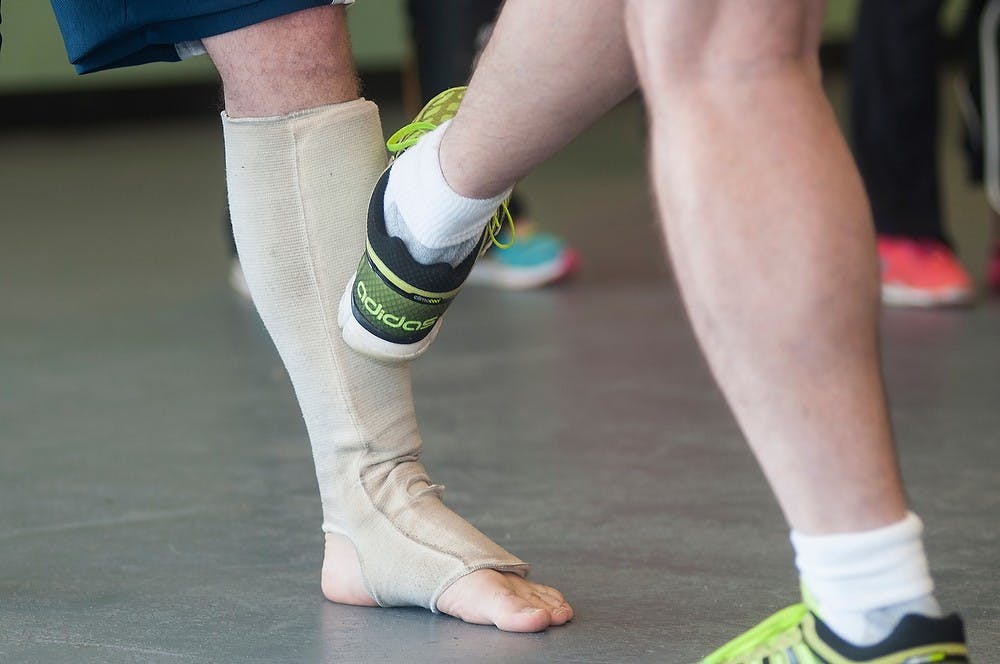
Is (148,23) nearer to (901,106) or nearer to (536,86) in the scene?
(536,86)

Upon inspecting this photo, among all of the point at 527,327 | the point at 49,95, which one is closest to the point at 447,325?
the point at 527,327

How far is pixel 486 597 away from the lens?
1.06 metres

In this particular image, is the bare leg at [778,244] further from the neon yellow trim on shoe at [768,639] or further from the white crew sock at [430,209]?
the white crew sock at [430,209]

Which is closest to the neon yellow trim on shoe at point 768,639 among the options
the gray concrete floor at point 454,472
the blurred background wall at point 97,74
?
the gray concrete floor at point 454,472

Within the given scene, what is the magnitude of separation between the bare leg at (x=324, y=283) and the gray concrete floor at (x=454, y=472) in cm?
5

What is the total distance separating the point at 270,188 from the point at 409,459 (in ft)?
0.80

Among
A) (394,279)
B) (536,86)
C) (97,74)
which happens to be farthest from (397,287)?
(97,74)

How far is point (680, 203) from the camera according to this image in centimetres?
77

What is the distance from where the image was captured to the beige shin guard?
43.4 inches

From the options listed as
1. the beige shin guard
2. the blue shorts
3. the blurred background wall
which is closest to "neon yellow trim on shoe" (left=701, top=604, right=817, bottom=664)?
the beige shin guard

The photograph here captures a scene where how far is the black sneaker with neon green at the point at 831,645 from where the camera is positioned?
2.46 feet

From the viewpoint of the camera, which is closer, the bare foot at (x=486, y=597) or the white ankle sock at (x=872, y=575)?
the white ankle sock at (x=872, y=575)

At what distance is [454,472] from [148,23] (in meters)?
0.61

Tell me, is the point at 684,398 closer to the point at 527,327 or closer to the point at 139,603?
the point at 527,327
